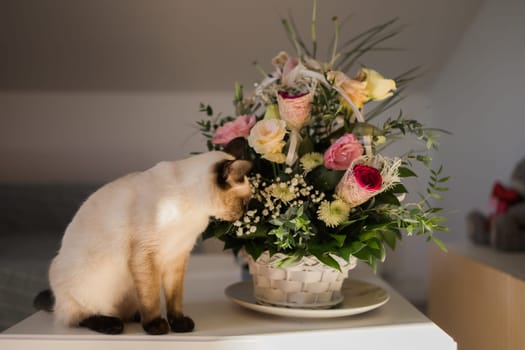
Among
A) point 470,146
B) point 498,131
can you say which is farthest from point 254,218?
point 470,146

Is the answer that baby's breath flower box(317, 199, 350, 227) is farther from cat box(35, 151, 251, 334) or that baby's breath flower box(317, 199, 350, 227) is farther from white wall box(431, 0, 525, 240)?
white wall box(431, 0, 525, 240)

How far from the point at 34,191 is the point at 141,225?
85.9 inches

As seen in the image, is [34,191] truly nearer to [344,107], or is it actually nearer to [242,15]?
[242,15]

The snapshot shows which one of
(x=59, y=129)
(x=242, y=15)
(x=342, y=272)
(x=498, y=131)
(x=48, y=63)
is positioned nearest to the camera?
(x=342, y=272)

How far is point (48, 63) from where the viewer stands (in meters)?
2.61

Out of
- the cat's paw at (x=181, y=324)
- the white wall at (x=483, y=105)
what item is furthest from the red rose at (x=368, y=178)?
the white wall at (x=483, y=105)

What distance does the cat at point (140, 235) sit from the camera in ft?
2.51

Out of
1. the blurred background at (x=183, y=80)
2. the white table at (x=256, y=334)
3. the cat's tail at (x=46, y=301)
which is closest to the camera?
the white table at (x=256, y=334)

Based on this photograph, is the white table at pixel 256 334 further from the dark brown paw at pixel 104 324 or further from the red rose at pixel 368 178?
the red rose at pixel 368 178

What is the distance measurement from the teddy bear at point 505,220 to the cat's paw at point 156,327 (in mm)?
1148

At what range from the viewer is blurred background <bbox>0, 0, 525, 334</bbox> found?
2328mm

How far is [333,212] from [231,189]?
164 millimetres

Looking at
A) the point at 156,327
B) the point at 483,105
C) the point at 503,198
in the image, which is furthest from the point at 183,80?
Answer: the point at 156,327

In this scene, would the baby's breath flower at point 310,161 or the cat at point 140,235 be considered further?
the baby's breath flower at point 310,161
